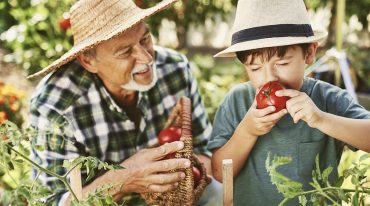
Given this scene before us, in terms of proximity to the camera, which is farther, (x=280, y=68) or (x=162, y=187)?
(x=162, y=187)

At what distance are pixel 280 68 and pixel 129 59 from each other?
29.6 inches

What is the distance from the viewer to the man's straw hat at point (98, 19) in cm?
205

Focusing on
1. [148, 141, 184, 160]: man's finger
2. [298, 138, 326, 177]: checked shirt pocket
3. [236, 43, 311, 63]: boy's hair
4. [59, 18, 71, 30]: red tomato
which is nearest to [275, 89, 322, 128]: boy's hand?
[236, 43, 311, 63]: boy's hair

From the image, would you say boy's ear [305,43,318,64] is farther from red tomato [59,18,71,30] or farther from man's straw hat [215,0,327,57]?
red tomato [59,18,71,30]

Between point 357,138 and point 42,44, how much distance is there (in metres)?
3.18

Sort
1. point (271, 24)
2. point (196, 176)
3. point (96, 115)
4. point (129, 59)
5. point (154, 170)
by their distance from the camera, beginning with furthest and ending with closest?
1. point (96, 115)
2. point (129, 59)
3. point (196, 176)
4. point (154, 170)
5. point (271, 24)

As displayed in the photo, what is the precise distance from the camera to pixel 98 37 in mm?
2061

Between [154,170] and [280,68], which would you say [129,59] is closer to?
[154,170]

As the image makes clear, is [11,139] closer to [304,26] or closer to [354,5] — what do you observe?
[304,26]

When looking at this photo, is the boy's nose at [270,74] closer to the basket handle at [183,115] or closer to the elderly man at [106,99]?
the basket handle at [183,115]

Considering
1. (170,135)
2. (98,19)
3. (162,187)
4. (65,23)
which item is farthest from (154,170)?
(65,23)

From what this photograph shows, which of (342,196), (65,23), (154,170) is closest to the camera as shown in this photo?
(342,196)

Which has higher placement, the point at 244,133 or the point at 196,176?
the point at 244,133

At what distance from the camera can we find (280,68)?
157 cm
